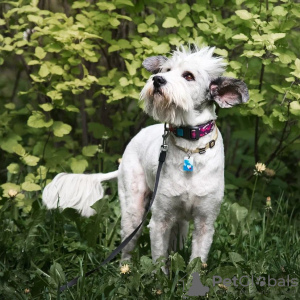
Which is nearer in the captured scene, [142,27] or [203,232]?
[203,232]

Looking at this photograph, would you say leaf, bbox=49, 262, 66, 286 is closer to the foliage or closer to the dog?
the foliage

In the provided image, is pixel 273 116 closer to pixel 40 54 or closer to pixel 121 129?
pixel 121 129

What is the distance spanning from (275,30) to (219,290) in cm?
200

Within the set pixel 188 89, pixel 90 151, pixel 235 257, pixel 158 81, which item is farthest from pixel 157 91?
pixel 90 151

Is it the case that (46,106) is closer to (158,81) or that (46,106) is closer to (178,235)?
(178,235)

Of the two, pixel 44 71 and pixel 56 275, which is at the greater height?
pixel 44 71

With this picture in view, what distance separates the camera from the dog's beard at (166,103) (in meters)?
3.16

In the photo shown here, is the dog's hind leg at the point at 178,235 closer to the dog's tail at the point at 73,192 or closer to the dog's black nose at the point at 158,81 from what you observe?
the dog's tail at the point at 73,192

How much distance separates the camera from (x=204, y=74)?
132 inches

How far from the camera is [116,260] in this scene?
4055 millimetres

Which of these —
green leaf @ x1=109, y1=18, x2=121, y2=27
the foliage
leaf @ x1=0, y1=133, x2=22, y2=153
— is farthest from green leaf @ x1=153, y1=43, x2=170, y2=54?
leaf @ x1=0, y1=133, x2=22, y2=153

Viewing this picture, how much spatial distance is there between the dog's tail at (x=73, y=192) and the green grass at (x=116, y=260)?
76 millimetres

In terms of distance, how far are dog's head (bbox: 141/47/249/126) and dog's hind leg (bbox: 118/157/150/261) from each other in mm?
622

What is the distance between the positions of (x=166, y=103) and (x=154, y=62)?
1.78 ft
